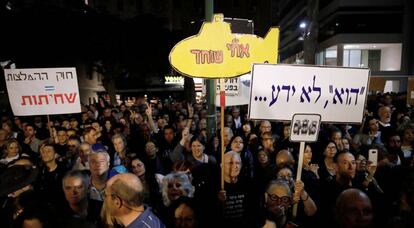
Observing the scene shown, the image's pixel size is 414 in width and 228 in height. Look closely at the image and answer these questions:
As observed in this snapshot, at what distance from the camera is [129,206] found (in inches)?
112

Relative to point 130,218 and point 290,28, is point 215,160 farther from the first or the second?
point 290,28

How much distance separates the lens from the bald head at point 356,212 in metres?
2.99

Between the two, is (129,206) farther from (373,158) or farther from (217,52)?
(373,158)

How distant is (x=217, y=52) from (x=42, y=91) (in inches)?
135

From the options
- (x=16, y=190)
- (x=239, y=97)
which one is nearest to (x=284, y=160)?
(x=239, y=97)

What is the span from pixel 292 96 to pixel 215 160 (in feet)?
5.61

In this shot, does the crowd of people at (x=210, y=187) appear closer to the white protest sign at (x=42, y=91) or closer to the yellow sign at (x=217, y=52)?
the white protest sign at (x=42, y=91)

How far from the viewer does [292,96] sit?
3.79m

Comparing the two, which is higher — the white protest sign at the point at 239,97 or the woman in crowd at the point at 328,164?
the white protest sign at the point at 239,97

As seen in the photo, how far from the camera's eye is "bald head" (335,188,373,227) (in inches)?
118

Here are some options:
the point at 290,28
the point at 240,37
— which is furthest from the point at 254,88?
the point at 290,28

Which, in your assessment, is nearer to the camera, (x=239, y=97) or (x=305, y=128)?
(x=305, y=128)

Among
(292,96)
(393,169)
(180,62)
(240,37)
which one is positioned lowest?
(393,169)

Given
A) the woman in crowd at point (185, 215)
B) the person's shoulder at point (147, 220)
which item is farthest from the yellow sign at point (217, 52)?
the person's shoulder at point (147, 220)
